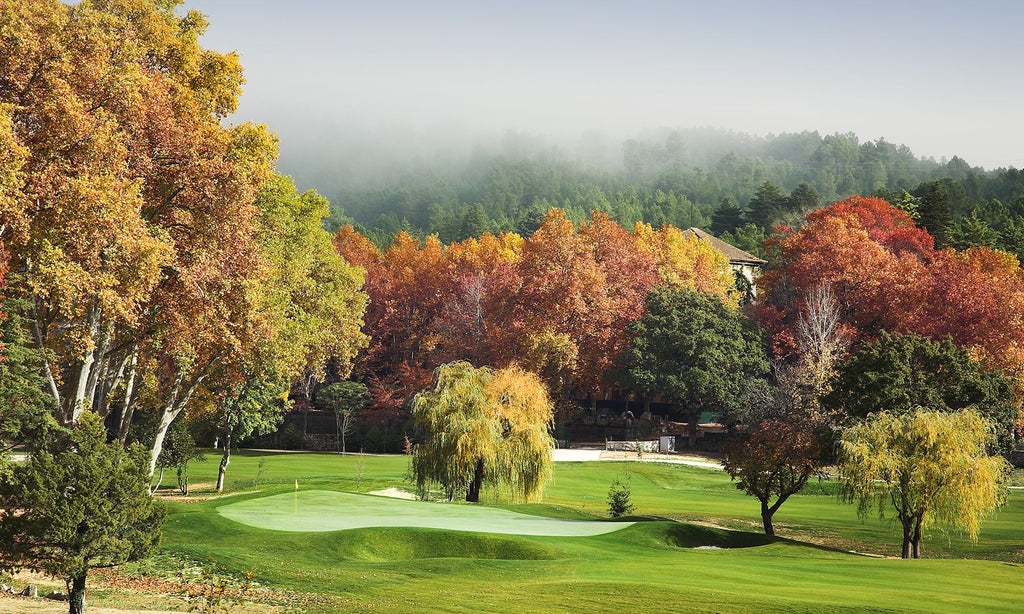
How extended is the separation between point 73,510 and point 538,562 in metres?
11.1

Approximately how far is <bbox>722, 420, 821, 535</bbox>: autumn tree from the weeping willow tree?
316 inches

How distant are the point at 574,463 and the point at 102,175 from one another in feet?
141

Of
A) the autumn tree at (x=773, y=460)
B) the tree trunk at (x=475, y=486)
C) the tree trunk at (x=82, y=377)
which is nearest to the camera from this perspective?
the tree trunk at (x=82, y=377)

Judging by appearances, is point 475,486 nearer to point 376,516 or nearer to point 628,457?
point 376,516

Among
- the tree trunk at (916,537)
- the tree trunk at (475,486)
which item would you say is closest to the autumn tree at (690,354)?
the tree trunk at (475,486)

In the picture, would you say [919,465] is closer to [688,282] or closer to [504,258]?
[688,282]

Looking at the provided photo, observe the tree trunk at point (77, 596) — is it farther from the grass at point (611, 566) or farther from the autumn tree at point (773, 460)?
the autumn tree at point (773, 460)

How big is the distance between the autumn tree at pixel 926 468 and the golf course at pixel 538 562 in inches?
86.2

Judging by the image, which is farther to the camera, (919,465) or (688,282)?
(688,282)

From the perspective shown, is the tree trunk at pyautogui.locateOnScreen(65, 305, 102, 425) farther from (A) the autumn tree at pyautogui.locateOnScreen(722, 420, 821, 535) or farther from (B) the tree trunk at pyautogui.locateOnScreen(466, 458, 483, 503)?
(A) the autumn tree at pyautogui.locateOnScreen(722, 420, 821, 535)

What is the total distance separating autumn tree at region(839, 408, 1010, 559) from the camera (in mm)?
29422

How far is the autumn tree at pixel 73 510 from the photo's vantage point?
1514 cm

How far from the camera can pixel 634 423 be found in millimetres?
77062

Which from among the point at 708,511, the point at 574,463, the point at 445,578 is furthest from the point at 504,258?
the point at 445,578
